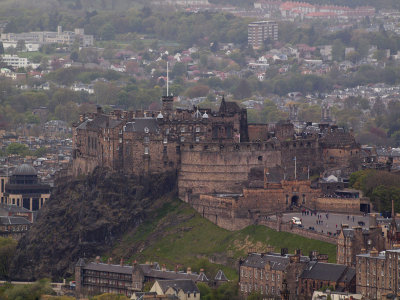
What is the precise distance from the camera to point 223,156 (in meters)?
161

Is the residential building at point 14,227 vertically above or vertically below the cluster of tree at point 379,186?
below

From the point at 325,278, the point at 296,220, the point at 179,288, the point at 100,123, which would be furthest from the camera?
the point at 100,123

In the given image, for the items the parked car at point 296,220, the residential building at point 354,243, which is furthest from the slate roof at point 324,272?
the parked car at point 296,220

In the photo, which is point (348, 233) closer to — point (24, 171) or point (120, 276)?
point (120, 276)

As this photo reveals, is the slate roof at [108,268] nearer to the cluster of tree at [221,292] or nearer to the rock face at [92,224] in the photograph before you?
the rock face at [92,224]

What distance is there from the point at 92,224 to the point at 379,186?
27172 millimetres

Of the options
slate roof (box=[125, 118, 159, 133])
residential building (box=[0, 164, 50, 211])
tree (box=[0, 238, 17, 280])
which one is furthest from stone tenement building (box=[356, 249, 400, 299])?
residential building (box=[0, 164, 50, 211])

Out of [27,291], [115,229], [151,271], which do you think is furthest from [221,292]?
[115,229]

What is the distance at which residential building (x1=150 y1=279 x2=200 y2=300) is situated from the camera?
137 metres

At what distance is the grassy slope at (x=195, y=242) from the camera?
146000 mm

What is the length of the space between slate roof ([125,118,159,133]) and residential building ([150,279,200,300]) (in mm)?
27615

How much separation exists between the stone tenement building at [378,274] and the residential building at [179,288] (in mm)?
13580

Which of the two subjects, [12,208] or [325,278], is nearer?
[325,278]

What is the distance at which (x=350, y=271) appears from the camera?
13238cm
